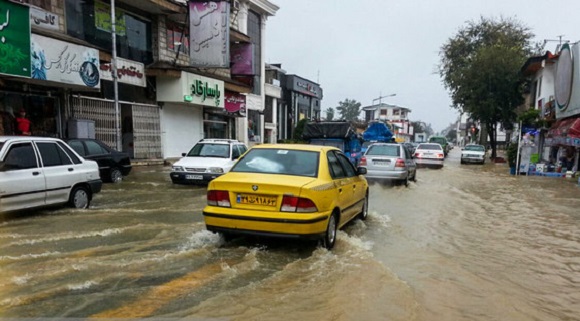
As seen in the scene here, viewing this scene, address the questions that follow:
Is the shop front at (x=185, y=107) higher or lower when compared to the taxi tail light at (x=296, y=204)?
higher

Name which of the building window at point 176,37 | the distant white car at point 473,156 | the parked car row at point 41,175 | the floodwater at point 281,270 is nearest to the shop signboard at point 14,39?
the parked car row at point 41,175

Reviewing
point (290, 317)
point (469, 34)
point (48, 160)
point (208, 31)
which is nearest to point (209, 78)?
point (208, 31)

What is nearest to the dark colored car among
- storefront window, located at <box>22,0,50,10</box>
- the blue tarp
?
storefront window, located at <box>22,0,50,10</box>

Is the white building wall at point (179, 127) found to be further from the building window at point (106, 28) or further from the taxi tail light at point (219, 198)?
the taxi tail light at point (219, 198)

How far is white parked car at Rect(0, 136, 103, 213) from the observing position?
6.84m

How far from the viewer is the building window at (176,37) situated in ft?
72.2

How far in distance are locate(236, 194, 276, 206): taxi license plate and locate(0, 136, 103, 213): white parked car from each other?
13.2 ft

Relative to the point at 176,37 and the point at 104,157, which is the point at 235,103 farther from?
the point at 104,157

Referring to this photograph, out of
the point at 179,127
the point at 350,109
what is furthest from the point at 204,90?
→ the point at 350,109

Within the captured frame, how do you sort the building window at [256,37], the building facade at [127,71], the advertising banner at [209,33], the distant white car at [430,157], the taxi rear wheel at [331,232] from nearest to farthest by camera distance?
the taxi rear wheel at [331,232]
the building facade at [127,71]
the advertising banner at [209,33]
the distant white car at [430,157]
the building window at [256,37]

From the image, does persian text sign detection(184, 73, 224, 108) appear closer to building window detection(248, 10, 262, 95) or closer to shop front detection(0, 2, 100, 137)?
shop front detection(0, 2, 100, 137)

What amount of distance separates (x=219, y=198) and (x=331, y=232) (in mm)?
1660

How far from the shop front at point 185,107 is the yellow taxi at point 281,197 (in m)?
15.6

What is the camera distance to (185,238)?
254 inches
